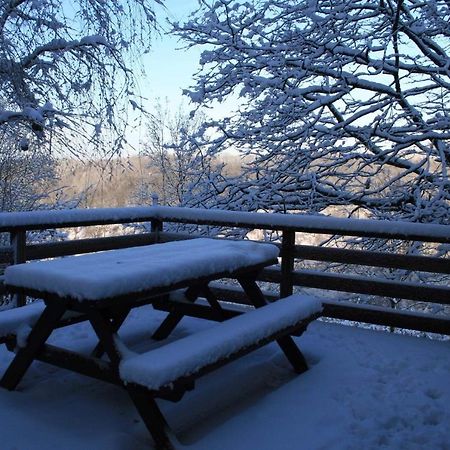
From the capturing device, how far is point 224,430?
2562 millimetres

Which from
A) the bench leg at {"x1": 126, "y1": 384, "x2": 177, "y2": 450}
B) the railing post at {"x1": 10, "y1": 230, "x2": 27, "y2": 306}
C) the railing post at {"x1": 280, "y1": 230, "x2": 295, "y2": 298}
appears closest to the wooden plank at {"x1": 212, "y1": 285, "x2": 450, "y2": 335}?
the railing post at {"x1": 280, "y1": 230, "x2": 295, "y2": 298}

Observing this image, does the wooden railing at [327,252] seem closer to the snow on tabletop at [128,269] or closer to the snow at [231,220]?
the snow at [231,220]

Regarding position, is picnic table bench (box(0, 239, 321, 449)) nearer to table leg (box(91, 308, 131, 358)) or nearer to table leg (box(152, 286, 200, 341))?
table leg (box(91, 308, 131, 358))

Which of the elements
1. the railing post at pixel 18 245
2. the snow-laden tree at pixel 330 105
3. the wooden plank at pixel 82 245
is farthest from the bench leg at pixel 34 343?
the snow-laden tree at pixel 330 105

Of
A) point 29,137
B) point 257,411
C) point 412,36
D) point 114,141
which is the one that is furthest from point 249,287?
point 412,36

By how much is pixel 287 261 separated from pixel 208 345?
2.15 meters

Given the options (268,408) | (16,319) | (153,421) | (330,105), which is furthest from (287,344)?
(330,105)

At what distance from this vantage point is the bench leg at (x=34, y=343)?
2646 mm

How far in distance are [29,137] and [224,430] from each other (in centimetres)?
498

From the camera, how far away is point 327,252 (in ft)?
14.4

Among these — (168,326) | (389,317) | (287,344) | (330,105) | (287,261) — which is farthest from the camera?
(330,105)

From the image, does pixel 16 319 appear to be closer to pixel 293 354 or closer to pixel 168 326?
pixel 168 326

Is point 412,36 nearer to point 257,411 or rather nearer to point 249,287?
point 249,287

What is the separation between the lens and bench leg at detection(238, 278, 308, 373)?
3.30 m
